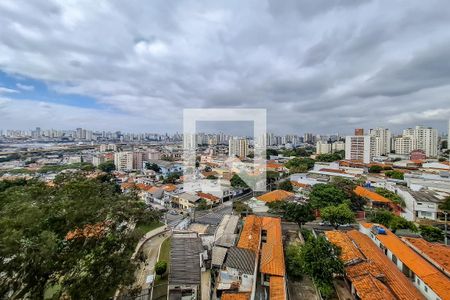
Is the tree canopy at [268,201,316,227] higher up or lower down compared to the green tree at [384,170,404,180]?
lower down

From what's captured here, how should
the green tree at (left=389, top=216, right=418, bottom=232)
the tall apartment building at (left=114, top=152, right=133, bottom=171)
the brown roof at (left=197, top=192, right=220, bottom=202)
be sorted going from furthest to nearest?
the tall apartment building at (left=114, top=152, right=133, bottom=171)
the brown roof at (left=197, top=192, right=220, bottom=202)
the green tree at (left=389, top=216, right=418, bottom=232)

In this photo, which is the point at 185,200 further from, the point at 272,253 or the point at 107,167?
the point at 107,167

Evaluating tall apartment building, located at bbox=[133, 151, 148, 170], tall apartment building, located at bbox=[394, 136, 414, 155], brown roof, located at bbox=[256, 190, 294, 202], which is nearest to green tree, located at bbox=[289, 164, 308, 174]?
brown roof, located at bbox=[256, 190, 294, 202]

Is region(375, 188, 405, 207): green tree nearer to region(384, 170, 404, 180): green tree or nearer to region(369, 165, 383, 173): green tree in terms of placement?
region(384, 170, 404, 180): green tree

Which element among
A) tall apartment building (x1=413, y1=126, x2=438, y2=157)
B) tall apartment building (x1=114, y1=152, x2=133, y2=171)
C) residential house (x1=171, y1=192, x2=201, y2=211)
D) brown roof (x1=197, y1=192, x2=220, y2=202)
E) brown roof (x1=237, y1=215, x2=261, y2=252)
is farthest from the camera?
tall apartment building (x1=413, y1=126, x2=438, y2=157)

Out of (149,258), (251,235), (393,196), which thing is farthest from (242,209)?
(393,196)

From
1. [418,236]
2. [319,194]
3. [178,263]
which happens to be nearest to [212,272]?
[178,263]

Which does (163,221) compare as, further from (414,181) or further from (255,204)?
(414,181)
